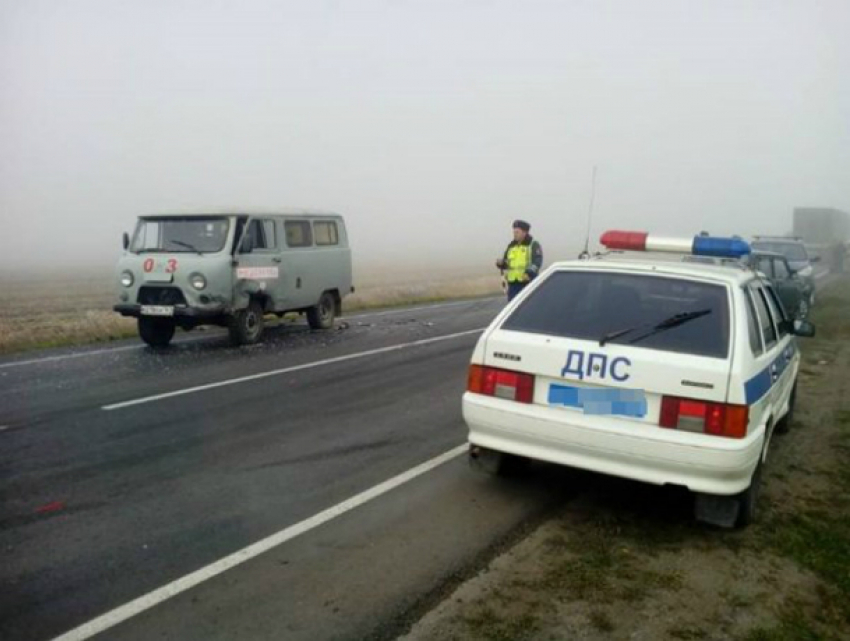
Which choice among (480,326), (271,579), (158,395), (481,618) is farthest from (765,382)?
(480,326)

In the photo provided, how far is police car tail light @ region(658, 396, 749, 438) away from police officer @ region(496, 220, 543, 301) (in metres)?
6.14

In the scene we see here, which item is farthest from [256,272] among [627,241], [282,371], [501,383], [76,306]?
[76,306]

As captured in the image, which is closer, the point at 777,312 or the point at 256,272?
the point at 777,312

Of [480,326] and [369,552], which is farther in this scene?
[480,326]

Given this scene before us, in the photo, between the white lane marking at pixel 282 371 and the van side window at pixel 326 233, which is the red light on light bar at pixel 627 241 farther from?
the van side window at pixel 326 233

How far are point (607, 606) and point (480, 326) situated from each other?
432 inches

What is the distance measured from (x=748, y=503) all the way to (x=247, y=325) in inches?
344

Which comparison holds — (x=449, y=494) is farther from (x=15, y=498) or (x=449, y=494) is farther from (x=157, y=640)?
(x=15, y=498)

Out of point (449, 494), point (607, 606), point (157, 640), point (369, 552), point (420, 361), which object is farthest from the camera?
point (420, 361)

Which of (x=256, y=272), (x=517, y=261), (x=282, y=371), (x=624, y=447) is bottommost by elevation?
(x=282, y=371)

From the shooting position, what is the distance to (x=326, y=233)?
45.3 ft

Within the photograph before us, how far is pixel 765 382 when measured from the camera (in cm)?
452

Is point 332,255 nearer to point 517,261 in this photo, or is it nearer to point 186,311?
point 186,311

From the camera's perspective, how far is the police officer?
1013 cm
